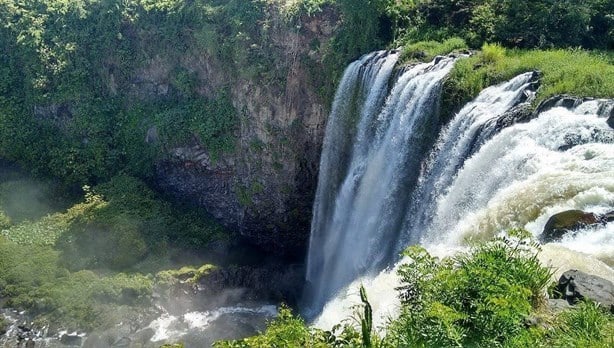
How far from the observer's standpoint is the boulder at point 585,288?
658 cm

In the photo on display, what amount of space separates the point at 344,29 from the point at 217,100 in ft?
22.0

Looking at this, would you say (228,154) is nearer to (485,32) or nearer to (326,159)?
(326,159)

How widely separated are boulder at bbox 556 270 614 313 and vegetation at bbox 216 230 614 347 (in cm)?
25

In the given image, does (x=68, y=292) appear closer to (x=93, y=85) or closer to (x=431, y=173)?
(x=93, y=85)

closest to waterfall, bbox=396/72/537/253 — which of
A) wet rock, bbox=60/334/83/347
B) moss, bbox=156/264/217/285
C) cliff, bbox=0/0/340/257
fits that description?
cliff, bbox=0/0/340/257

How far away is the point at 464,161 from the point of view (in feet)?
39.3

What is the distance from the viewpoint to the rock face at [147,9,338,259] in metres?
21.8

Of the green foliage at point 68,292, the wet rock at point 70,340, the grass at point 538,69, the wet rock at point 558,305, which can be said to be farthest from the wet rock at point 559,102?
the wet rock at point 70,340

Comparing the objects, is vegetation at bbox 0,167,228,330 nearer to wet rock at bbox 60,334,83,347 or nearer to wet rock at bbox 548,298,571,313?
wet rock at bbox 60,334,83,347

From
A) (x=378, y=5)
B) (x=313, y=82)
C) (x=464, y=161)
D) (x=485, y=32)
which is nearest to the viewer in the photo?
(x=464, y=161)

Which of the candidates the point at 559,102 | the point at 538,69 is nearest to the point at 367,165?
Answer: the point at 538,69

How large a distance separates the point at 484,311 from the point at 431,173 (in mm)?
7688

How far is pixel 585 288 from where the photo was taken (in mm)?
6785

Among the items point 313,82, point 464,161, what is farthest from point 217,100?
point 464,161
